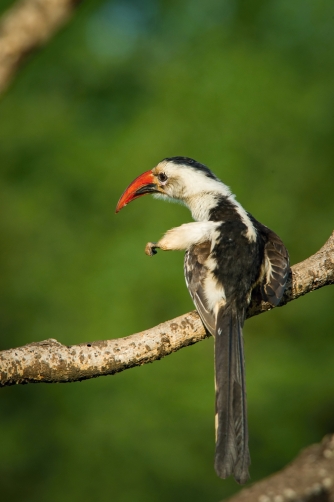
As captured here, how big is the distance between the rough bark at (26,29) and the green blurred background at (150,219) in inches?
147

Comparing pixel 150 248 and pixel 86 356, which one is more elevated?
pixel 150 248

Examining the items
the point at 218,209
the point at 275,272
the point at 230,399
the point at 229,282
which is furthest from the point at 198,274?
the point at 230,399

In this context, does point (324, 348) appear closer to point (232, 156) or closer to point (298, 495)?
point (232, 156)

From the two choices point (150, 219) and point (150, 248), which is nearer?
point (150, 248)

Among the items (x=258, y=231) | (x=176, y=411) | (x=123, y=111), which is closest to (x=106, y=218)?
(x=123, y=111)

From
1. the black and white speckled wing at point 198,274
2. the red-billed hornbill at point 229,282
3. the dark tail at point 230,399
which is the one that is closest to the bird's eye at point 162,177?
the red-billed hornbill at point 229,282

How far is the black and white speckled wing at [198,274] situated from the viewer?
377 cm

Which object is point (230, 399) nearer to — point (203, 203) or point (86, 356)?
point (86, 356)

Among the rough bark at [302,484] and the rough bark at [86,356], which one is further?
the rough bark at [86,356]

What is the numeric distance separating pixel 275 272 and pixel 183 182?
1.24 meters

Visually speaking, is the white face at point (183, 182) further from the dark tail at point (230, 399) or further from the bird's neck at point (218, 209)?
the dark tail at point (230, 399)

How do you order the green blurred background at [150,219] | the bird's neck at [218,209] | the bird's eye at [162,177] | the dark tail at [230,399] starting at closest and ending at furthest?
the dark tail at [230,399]
the bird's neck at [218,209]
the bird's eye at [162,177]
the green blurred background at [150,219]

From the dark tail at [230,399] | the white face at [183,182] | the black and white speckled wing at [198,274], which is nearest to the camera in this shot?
the dark tail at [230,399]

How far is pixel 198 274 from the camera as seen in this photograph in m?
3.97
